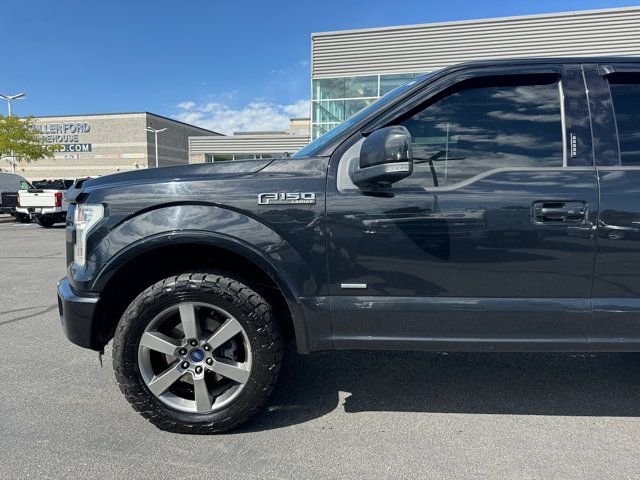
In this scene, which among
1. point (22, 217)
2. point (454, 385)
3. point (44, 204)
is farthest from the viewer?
point (22, 217)

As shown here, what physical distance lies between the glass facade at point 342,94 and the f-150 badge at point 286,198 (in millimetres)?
16504

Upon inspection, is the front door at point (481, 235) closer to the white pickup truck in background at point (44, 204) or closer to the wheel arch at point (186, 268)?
the wheel arch at point (186, 268)

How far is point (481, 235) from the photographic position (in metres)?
2.24

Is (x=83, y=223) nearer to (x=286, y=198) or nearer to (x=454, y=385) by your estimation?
(x=286, y=198)

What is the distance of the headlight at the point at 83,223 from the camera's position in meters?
2.40

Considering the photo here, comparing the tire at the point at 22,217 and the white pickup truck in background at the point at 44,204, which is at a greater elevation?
the white pickup truck in background at the point at 44,204

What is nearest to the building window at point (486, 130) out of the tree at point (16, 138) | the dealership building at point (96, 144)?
the tree at point (16, 138)

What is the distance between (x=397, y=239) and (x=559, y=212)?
0.82 metres

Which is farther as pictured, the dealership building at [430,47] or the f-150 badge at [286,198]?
the dealership building at [430,47]

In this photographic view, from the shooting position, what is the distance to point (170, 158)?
61344 mm

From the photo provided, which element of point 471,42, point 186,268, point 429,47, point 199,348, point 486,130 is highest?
point 471,42

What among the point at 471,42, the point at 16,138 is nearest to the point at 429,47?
the point at 471,42

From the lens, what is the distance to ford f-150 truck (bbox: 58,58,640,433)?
88.0 inches

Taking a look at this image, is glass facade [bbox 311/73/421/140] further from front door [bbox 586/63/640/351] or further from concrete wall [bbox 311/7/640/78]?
front door [bbox 586/63/640/351]
